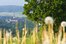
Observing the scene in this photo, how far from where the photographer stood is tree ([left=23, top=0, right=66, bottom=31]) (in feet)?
85.0

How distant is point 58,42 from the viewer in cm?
131

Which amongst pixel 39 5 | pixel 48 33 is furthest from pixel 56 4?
pixel 48 33

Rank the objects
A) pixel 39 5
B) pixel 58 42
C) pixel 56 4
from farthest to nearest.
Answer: pixel 39 5 → pixel 56 4 → pixel 58 42

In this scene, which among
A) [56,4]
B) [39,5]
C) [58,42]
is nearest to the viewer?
[58,42]

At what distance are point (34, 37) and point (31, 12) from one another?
87.2ft

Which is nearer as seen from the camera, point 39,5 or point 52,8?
point 52,8

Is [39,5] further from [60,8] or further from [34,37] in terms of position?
[34,37]

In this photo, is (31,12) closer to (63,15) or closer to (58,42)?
(63,15)

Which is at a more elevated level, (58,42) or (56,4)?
(58,42)

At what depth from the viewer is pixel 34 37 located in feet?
4.50

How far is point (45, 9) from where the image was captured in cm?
2641

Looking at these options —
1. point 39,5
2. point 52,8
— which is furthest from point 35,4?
point 52,8

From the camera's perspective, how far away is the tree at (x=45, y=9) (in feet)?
85.0

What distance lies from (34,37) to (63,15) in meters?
25.5
